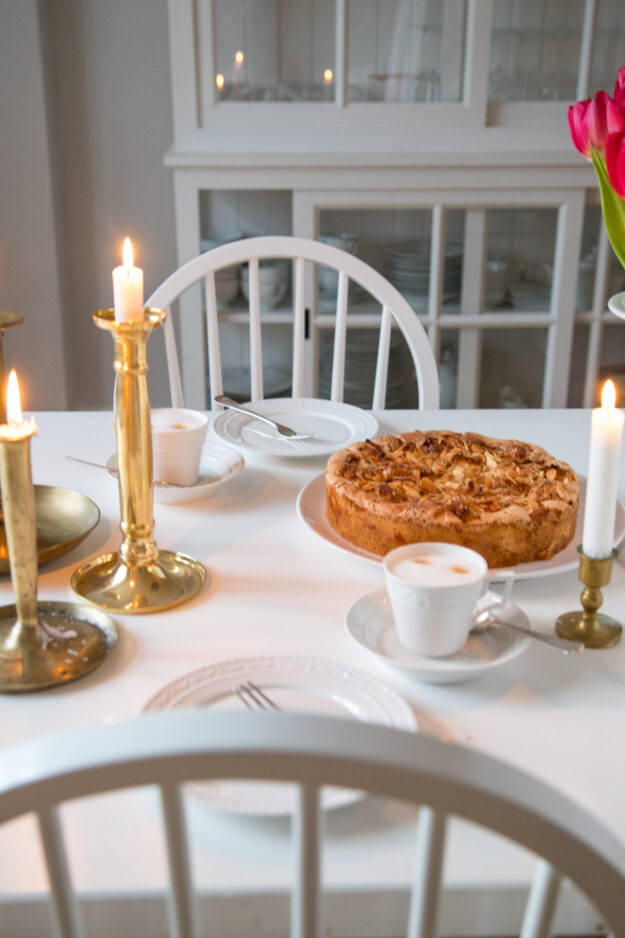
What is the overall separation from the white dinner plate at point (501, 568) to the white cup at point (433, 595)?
109 millimetres

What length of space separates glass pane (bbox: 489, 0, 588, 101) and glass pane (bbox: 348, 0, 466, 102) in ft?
0.35

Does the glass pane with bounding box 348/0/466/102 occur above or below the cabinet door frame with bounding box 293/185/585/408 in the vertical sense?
above

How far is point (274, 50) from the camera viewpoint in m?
2.55

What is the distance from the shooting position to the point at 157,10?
2793mm

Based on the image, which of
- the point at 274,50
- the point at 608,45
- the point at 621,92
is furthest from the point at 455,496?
the point at 608,45

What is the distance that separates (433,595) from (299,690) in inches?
5.4

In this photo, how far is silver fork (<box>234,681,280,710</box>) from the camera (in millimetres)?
775

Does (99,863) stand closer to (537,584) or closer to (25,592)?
(25,592)

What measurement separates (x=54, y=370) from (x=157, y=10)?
1103mm

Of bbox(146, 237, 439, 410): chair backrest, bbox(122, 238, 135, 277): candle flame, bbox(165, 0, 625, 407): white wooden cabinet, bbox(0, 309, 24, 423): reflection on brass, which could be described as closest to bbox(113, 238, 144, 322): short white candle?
bbox(122, 238, 135, 277): candle flame

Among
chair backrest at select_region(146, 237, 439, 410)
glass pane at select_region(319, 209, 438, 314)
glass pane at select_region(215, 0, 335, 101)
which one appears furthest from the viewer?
glass pane at select_region(319, 209, 438, 314)

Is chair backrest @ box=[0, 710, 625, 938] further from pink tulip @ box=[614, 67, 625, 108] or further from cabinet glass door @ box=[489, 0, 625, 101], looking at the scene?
cabinet glass door @ box=[489, 0, 625, 101]

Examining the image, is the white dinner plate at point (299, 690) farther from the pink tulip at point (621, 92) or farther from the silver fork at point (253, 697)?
the pink tulip at point (621, 92)

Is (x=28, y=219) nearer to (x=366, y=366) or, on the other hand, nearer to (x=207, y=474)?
(x=366, y=366)
